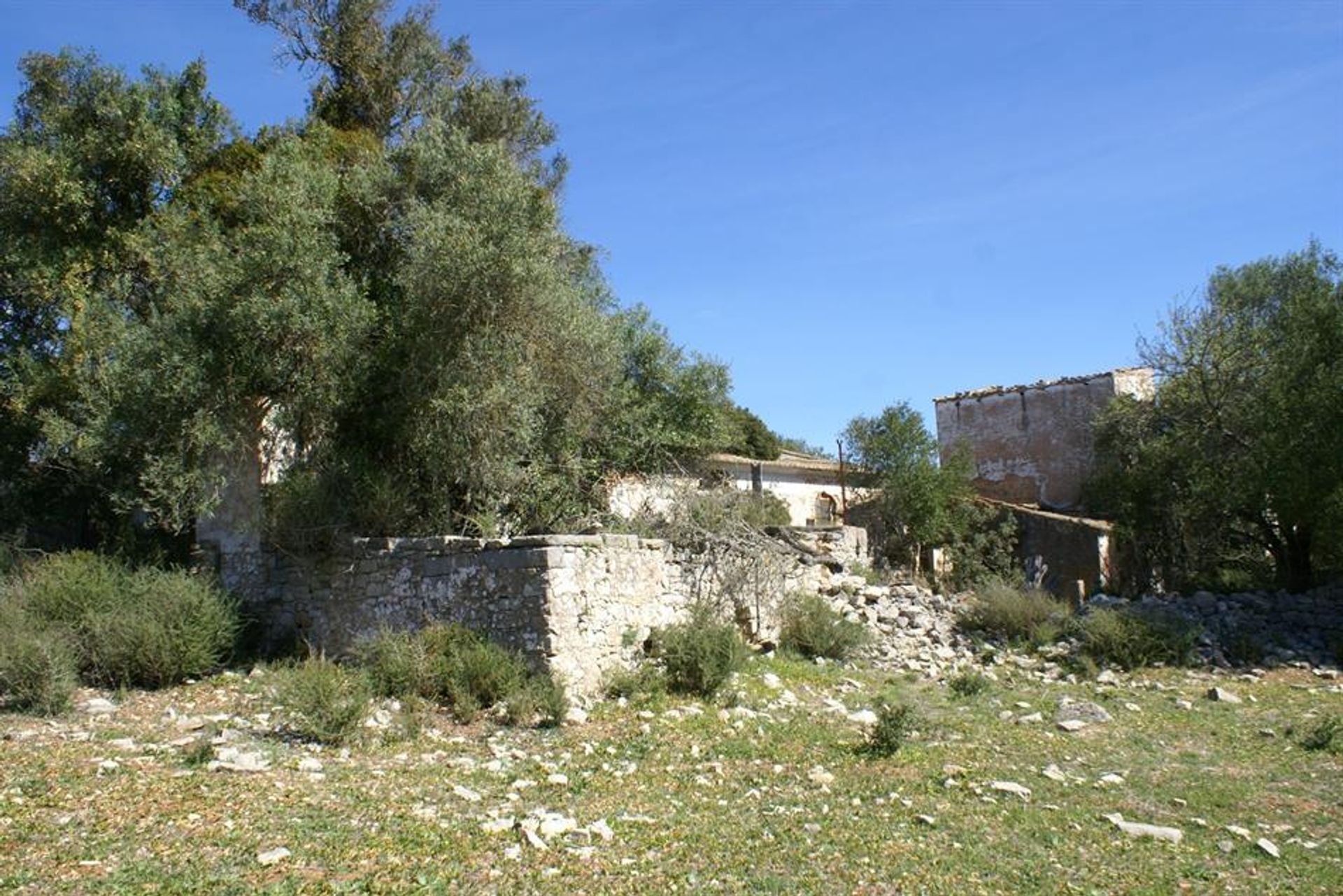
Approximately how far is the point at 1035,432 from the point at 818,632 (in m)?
14.2

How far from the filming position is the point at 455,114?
63.6 feet

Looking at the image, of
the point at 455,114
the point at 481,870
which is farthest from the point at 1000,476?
the point at 481,870

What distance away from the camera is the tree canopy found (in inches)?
477

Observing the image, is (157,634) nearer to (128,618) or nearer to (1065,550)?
(128,618)

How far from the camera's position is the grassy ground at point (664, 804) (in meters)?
5.68

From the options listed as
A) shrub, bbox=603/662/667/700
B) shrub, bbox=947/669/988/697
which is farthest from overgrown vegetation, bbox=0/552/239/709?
shrub, bbox=947/669/988/697

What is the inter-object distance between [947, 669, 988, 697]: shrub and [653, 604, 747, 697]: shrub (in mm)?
3063

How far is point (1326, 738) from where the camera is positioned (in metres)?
9.68

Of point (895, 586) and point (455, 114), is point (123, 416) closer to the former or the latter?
point (455, 114)

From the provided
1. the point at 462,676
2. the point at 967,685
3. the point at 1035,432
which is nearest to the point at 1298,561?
the point at 1035,432

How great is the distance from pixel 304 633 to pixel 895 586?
987cm

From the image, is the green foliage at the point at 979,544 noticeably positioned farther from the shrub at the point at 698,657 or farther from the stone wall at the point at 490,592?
the shrub at the point at 698,657

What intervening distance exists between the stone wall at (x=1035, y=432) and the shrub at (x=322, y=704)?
61.9 feet

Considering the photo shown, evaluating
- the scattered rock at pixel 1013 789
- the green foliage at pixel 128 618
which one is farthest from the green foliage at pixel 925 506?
the green foliage at pixel 128 618
